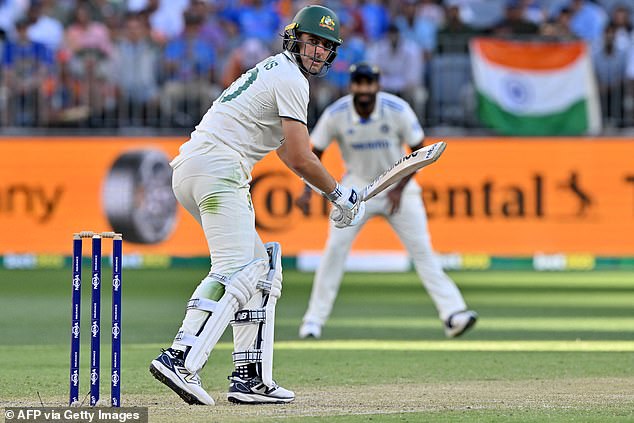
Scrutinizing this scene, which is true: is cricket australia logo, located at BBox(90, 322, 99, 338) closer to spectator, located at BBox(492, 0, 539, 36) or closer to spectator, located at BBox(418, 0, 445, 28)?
spectator, located at BBox(492, 0, 539, 36)

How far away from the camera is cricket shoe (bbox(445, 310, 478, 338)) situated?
10.6 meters

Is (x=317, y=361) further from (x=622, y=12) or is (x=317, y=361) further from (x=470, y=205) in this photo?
(x=622, y=12)

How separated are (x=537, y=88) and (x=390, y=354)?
872 centimetres

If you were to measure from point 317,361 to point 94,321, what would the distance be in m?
3.22

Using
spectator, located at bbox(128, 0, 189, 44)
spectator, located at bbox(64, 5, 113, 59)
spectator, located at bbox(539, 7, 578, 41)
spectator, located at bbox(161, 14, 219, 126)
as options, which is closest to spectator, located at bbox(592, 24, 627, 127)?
spectator, located at bbox(539, 7, 578, 41)

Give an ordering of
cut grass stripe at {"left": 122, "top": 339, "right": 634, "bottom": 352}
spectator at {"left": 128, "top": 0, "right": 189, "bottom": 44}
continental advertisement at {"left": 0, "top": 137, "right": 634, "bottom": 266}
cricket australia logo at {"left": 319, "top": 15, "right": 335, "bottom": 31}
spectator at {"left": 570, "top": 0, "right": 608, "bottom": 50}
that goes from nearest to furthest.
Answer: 1. cricket australia logo at {"left": 319, "top": 15, "right": 335, "bottom": 31}
2. cut grass stripe at {"left": 122, "top": 339, "right": 634, "bottom": 352}
3. continental advertisement at {"left": 0, "top": 137, "right": 634, "bottom": 266}
4. spectator at {"left": 570, "top": 0, "right": 608, "bottom": 50}
5. spectator at {"left": 128, "top": 0, "right": 189, "bottom": 44}

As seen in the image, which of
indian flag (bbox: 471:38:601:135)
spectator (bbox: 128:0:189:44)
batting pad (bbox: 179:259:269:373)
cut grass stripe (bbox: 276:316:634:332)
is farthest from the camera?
spectator (bbox: 128:0:189:44)

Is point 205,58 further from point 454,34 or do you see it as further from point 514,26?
point 514,26

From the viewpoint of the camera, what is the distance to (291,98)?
6.67m

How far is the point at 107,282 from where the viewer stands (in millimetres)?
16125

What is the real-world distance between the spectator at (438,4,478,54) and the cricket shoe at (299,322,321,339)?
7.83 meters

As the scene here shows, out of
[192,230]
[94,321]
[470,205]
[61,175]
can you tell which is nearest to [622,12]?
[470,205]

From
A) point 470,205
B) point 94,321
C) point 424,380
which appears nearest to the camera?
point 94,321

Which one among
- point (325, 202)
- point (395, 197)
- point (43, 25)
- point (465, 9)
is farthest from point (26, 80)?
point (395, 197)
